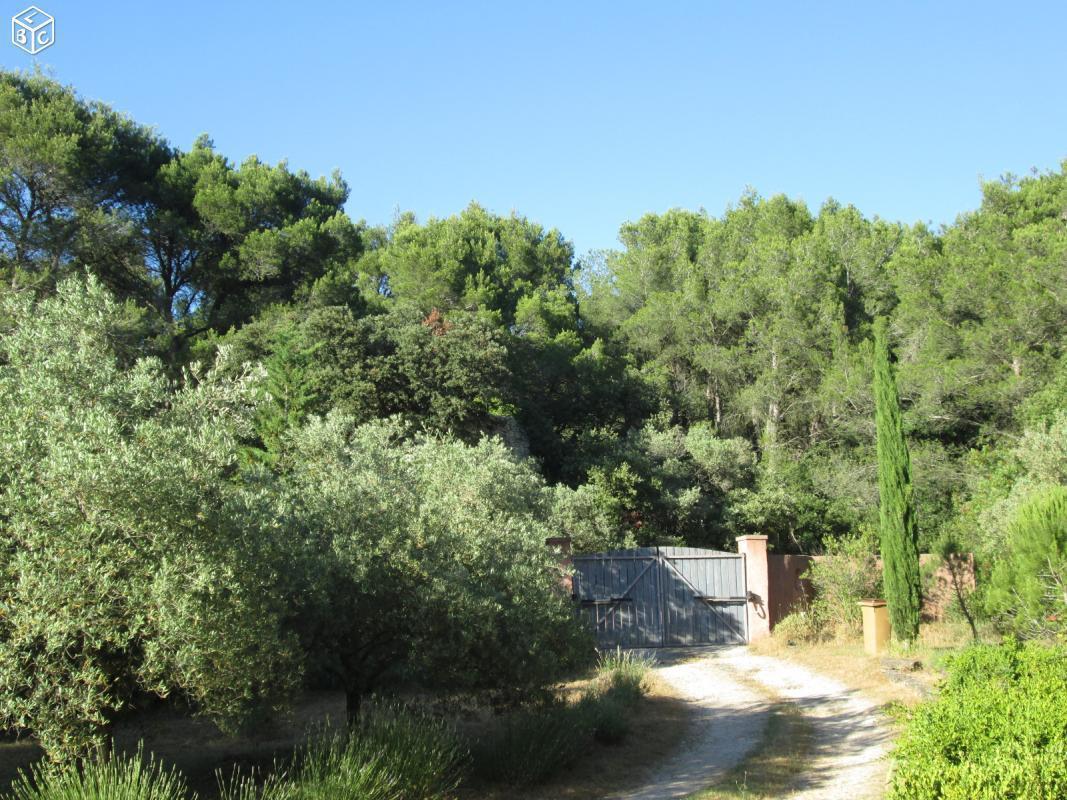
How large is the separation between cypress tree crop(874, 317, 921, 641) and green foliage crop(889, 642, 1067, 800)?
849 cm

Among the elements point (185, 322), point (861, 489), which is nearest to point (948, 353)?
point (861, 489)

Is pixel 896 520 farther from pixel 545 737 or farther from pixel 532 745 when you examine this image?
pixel 532 745

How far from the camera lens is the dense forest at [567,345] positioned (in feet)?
56.7

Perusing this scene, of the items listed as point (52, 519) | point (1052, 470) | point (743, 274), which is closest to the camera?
point (52, 519)

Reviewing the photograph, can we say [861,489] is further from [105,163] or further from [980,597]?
[105,163]

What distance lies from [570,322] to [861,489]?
13.2m

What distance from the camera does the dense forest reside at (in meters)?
17.3

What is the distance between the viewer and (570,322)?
35.6 m

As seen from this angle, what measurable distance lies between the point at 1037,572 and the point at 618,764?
253 inches

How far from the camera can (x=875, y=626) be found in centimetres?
1542

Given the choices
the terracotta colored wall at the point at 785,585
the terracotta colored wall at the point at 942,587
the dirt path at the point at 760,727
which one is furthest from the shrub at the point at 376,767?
the terracotta colored wall at the point at 942,587

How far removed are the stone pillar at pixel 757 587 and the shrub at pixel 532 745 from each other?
9276mm

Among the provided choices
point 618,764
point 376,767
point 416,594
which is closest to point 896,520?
point 618,764

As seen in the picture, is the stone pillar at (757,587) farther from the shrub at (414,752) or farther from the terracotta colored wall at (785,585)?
the shrub at (414,752)
